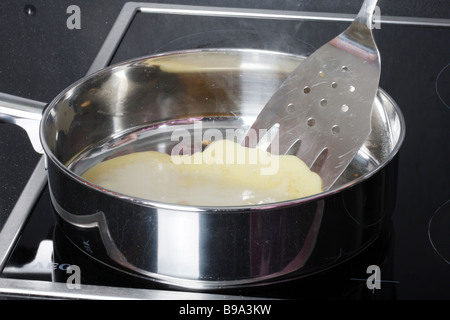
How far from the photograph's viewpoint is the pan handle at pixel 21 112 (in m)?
0.56

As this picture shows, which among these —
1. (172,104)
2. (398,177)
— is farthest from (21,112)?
(398,177)

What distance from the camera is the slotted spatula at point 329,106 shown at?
59cm

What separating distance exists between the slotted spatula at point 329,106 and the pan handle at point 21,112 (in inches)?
7.5

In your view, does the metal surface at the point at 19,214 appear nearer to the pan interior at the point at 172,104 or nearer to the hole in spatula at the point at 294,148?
the pan interior at the point at 172,104

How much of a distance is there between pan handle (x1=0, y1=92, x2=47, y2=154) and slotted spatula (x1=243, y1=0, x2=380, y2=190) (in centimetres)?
19

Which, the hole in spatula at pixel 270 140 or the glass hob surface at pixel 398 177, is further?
the hole in spatula at pixel 270 140

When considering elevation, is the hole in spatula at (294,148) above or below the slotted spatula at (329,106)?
below

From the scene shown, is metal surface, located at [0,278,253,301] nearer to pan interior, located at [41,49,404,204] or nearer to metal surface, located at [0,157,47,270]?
metal surface, located at [0,157,47,270]

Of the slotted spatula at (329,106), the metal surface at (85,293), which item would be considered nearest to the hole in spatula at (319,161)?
the slotted spatula at (329,106)

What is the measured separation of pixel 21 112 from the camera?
57 centimetres

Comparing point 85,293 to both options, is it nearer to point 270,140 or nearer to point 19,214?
point 19,214

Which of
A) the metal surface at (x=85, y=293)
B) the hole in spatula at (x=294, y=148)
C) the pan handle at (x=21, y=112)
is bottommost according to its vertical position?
the metal surface at (x=85, y=293)
